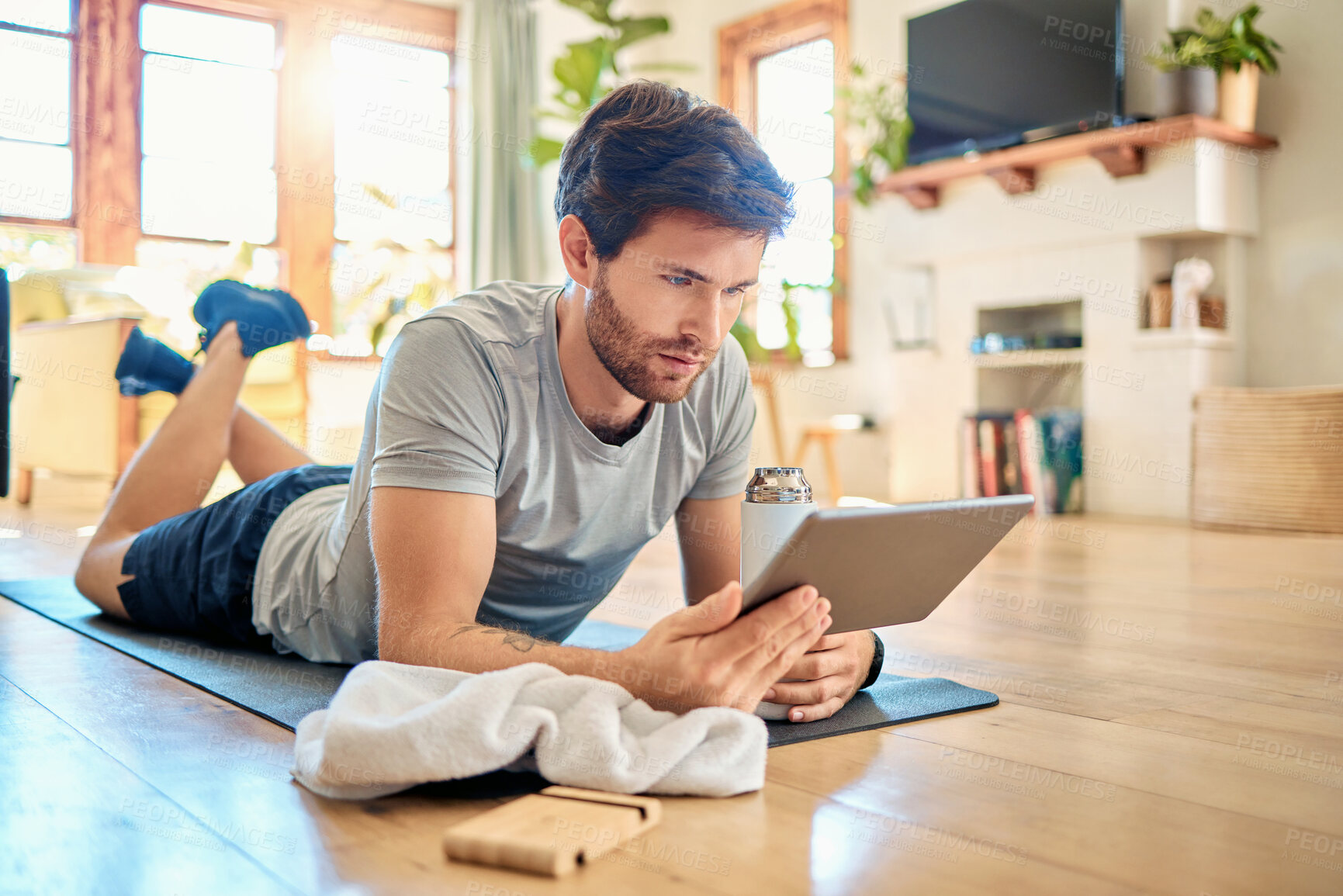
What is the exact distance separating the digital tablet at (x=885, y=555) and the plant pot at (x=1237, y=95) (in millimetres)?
3215

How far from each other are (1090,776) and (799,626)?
307 millimetres

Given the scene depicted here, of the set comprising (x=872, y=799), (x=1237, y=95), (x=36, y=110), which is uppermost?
(x=36, y=110)

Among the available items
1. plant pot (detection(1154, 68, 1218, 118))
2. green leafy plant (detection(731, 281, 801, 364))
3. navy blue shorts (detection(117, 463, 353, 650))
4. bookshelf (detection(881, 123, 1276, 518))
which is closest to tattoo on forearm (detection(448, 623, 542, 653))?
navy blue shorts (detection(117, 463, 353, 650))

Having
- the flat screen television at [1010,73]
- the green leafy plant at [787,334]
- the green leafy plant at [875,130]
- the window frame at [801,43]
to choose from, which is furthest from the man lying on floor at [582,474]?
the window frame at [801,43]

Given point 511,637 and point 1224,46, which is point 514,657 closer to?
point 511,637

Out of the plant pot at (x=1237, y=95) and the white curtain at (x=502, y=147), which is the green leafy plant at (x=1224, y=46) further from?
the white curtain at (x=502, y=147)

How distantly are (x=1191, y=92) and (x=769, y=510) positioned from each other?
340cm

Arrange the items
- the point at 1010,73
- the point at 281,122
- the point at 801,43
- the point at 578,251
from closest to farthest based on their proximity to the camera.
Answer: the point at 578,251, the point at 1010,73, the point at 801,43, the point at 281,122

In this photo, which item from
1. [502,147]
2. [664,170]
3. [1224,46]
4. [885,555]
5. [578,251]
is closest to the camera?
[885,555]

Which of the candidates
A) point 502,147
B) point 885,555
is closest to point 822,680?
point 885,555

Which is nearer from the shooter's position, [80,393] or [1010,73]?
[80,393]

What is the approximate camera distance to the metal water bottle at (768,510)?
1031 millimetres

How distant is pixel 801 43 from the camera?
5.42 meters

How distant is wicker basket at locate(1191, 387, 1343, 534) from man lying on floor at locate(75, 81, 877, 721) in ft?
8.81
